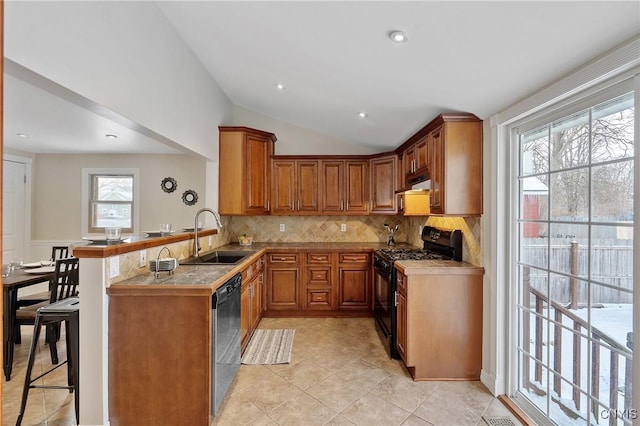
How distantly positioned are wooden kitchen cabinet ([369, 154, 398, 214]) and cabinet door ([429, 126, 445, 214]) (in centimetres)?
134

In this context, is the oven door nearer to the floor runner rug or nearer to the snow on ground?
the floor runner rug

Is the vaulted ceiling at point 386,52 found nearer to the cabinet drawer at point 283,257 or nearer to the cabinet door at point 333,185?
the cabinet door at point 333,185

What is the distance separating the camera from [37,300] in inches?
124

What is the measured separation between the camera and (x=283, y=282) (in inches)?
161

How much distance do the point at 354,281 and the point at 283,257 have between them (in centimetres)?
101

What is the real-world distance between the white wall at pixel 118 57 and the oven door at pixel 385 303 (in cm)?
241

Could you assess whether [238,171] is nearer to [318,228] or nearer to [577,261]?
[318,228]

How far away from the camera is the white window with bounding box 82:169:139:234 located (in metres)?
5.02

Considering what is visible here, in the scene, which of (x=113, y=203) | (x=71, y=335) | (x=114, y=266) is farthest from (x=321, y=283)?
(x=113, y=203)

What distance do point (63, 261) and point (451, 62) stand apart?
3635 millimetres

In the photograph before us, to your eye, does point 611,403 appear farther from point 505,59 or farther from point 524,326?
→ point 505,59

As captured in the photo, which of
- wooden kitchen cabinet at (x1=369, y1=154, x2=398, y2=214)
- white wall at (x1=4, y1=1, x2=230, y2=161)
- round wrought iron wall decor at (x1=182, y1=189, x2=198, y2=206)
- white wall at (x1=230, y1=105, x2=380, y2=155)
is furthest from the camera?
round wrought iron wall decor at (x1=182, y1=189, x2=198, y2=206)

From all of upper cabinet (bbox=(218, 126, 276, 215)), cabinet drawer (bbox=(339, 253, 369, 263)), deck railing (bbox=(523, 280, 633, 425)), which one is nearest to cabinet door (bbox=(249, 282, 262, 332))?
upper cabinet (bbox=(218, 126, 276, 215))

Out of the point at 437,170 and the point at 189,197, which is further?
the point at 189,197
